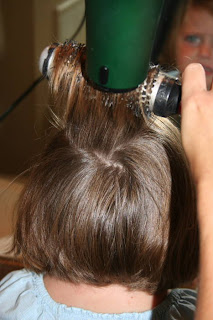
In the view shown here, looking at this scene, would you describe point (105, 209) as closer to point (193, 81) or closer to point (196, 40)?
point (193, 81)

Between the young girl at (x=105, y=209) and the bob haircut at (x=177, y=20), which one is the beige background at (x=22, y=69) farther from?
the young girl at (x=105, y=209)

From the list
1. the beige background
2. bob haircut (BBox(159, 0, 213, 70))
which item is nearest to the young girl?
bob haircut (BBox(159, 0, 213, 70))

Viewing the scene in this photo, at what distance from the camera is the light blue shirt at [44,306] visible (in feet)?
2.07

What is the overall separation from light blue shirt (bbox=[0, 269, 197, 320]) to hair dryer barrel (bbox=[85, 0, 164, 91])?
Result: 354mm

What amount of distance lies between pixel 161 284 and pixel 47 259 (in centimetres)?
18

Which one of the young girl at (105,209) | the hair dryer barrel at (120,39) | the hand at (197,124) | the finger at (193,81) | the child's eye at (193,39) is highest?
the hair dryer barrel at (120,39)

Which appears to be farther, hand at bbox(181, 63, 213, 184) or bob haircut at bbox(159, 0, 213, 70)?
bob haircut at bbox(159, 0, 213, 70)

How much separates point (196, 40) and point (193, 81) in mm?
574

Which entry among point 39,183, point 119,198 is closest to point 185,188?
point 119,198

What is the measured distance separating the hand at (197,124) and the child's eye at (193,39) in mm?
559

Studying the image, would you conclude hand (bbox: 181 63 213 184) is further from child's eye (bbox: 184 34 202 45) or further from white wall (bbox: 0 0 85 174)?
white wall (bbox: 0 0 85 174)

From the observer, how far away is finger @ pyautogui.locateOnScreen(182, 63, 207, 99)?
1.45 ft

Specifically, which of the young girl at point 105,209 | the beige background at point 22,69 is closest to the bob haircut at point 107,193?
the young girl at point 105,209

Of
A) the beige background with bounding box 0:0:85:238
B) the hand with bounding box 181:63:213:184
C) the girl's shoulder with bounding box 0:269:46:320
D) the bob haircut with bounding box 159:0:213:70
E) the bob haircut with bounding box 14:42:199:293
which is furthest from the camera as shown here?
the beige background with bounding box 0:0:85:238
